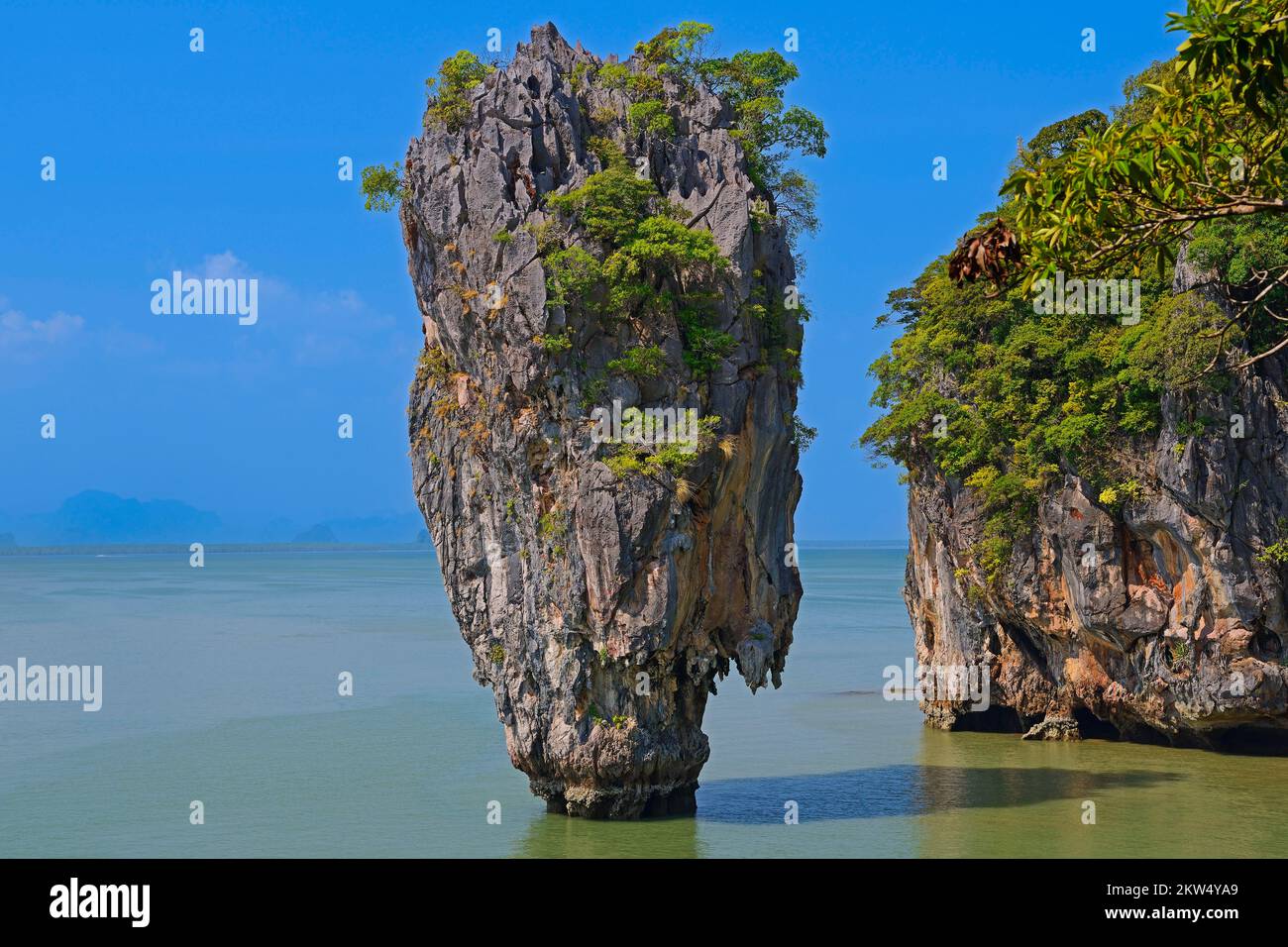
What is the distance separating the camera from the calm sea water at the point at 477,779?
2352 cm

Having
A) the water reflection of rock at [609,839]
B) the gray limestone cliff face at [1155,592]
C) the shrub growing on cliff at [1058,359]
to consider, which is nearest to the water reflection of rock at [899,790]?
the water reflection of rock at [609,839]

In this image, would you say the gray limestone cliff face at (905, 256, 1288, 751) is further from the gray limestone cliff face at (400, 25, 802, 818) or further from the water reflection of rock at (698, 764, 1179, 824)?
the gray limestone cliff face at (400, 25, 802, 818)

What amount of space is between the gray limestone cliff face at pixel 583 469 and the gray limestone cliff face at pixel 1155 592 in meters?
7.65

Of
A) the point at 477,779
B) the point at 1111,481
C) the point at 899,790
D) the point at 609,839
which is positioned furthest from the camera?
the point at 477,779

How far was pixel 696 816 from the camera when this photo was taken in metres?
24.4

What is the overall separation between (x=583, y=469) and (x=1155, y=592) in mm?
12770

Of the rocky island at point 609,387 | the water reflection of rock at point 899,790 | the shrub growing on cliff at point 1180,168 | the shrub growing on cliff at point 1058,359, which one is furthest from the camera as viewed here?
the water reflection of rock at point 899,790

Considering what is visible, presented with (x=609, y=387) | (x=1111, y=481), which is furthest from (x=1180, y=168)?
(x=1111, y=481)

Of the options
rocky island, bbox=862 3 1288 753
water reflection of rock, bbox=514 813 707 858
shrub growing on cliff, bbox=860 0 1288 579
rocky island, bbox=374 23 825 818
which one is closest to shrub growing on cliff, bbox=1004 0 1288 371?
shrub growing on cliff, bbox=860 0 1288 579

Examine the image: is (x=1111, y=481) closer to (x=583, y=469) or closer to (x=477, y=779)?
(x=583, y=469)

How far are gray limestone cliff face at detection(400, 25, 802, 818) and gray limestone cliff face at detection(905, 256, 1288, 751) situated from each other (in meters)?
7.65

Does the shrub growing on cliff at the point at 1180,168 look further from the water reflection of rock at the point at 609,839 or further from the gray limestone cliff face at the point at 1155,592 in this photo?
the gray limestone cliff face at the point at 1155,592

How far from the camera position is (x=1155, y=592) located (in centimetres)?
2817

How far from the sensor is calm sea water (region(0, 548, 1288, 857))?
77.2 feet
